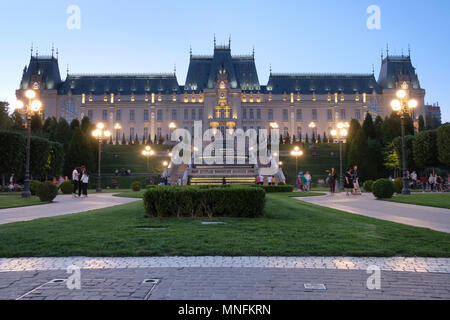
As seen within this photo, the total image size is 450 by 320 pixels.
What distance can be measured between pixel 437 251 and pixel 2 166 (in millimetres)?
30182

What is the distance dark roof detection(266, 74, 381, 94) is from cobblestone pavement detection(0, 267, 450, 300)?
75.3m

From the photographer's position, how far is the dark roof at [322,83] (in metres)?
77.7

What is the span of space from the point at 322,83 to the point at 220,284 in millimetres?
80518

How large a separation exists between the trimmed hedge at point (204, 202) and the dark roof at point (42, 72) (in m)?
78.0

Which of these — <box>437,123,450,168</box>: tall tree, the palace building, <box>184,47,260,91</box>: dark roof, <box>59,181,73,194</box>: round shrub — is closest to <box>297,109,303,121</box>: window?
the palace building

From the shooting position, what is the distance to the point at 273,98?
75.8 meters

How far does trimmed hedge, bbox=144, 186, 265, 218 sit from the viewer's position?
9.16m

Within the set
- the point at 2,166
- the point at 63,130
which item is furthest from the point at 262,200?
the point at 63,130

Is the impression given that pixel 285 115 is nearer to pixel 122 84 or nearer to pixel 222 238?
pixel 122 84

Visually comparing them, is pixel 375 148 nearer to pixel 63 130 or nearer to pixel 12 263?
pixel 63 130

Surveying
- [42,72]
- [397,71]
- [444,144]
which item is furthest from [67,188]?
[397,71]

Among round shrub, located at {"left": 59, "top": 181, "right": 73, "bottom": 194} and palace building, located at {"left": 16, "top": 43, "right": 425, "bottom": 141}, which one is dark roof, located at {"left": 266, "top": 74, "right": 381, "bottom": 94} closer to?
palace building, located at {"left": 16, "top": 43, "right": 425, "bottom": 141}

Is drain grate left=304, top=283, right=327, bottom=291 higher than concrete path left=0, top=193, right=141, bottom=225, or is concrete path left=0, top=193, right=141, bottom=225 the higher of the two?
concrete path left=0, top=193, right=141, bottom=225

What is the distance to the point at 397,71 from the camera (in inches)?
3000
